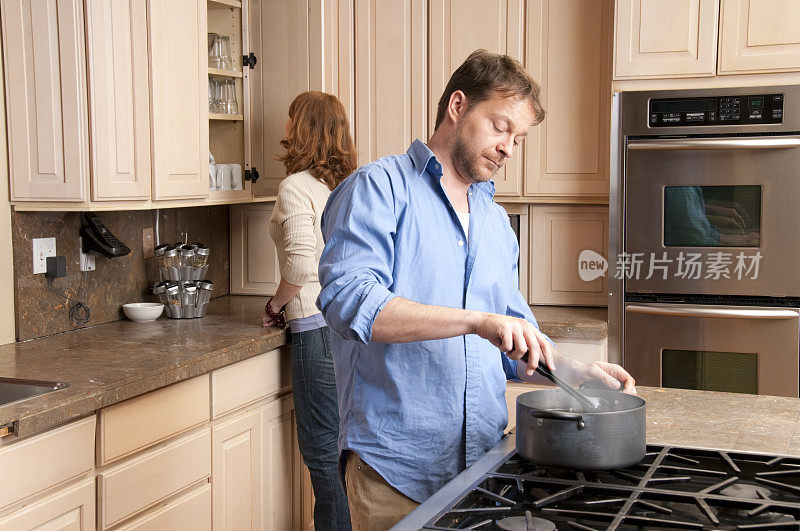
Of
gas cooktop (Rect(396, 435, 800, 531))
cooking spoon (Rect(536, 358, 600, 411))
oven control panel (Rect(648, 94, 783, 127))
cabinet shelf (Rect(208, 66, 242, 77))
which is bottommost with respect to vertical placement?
gas cooktop (Rect(396, 435, 800, 531))

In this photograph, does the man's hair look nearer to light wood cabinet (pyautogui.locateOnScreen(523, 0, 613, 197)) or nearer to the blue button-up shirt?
the blue button-up shirt

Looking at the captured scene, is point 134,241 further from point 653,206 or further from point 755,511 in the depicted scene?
point 755,511

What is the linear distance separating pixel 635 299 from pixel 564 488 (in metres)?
1.88

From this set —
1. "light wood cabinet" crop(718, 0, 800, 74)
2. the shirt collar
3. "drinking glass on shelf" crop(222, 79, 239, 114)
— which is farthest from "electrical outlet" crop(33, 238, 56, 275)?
"light wood cabinet" crop(718, 0, 800, 74)

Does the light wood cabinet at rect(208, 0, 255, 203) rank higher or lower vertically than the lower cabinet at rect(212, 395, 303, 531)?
higher

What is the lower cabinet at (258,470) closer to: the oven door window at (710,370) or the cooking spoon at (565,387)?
the oven door window at (710,370)

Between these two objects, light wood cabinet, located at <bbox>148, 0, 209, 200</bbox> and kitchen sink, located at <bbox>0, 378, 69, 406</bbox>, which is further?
light wood cabinet, located at <bbox>148, 0, 209, 200</bbox>

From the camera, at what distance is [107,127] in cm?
245

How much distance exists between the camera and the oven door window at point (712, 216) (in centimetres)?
278

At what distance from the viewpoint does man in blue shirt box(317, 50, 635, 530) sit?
1493mm

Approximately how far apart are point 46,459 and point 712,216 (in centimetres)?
214

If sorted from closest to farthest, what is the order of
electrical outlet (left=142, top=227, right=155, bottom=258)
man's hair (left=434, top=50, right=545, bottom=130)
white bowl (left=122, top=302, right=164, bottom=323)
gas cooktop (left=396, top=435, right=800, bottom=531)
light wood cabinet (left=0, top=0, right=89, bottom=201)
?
gas cooktop (left=396, top=435, right=800, bottom=531), man's hair (left=434, top=50, right=545, bottom=130), light wood cabinet (left=0, top=0, right=89, bottom=201), white bowl (left=122, top=302, right=164, bottom=323), electrical outlet (left=142, top=227, right=155, bottom=258)

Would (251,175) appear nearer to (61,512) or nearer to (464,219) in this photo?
(61,512)

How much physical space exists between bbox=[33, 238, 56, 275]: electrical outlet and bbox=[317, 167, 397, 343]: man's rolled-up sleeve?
1.38 metres
